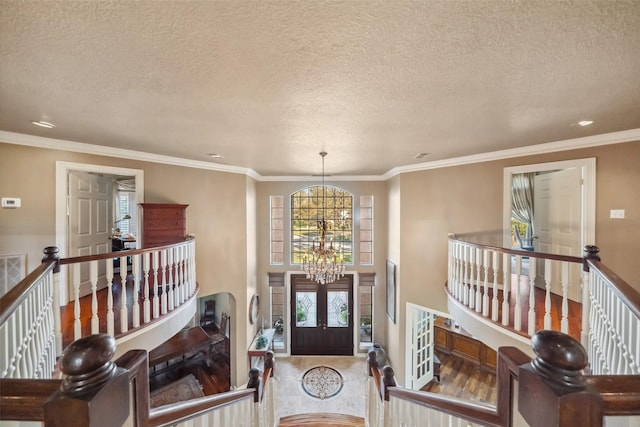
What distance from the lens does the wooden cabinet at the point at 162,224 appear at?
3.61 m

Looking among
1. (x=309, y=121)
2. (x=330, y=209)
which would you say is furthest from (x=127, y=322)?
(x=330, y=209)

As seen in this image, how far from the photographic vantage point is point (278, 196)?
6.27 meters

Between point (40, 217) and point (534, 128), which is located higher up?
point (534, 128)

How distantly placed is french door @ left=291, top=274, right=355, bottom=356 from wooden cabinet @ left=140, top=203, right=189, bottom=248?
10.4ft

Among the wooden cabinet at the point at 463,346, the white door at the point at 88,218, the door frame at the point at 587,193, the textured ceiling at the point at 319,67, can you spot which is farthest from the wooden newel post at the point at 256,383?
the wooden cabinet at the point at 463,346

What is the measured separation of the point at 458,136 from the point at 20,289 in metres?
3.93

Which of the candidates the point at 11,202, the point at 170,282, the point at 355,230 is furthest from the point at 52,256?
the point at 355,230

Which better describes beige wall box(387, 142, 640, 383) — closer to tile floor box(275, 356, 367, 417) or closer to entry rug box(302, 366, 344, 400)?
tile floor box(275, 356, 367, 417)

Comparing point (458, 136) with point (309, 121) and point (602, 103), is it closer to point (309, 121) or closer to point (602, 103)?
point (602, 103)

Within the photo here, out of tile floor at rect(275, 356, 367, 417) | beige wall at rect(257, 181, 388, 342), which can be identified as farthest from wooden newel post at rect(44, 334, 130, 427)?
beige wall at rect(257, 181, 388, 342)

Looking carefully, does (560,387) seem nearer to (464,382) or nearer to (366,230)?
(366,230)

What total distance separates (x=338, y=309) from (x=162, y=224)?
440 cm

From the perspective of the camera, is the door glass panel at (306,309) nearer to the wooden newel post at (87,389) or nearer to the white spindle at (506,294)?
the white spindle at (506,294)

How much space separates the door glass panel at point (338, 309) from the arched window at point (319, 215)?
2.78 feet
